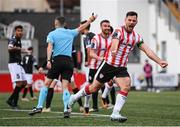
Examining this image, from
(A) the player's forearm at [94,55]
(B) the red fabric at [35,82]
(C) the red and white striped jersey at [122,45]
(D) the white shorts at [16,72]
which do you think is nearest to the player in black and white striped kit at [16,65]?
(D) the white shorts at [16,72]

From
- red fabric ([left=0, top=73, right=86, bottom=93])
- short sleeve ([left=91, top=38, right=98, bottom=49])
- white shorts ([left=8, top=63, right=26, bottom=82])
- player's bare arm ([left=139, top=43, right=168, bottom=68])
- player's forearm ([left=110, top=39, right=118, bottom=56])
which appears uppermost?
short sleeve ([left=91, top=38, right=98, bottom=49])

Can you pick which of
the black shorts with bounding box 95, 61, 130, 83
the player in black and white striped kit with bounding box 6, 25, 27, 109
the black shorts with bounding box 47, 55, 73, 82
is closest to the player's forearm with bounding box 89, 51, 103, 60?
the black shorts with bounding box 47, 55, 73, 82

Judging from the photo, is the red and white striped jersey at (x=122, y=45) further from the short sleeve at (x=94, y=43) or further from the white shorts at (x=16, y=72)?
the white shorts at (x=16, y=72)

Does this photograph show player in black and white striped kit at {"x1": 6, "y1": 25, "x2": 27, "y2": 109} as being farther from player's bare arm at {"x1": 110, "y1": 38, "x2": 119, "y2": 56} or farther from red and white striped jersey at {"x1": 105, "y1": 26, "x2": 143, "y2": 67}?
player's bare arm at {"x1": 110, "y1": 38, "x2": 119, "y2": 56}

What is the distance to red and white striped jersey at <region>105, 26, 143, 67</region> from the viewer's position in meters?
14.0

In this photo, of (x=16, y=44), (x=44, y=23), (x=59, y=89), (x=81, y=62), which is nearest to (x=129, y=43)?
(x=16, y=44)

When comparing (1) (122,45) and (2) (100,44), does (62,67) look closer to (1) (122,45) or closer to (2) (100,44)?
(1) (122,45)

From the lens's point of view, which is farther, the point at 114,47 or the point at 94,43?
the point at 94,43

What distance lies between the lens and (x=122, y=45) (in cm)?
1407

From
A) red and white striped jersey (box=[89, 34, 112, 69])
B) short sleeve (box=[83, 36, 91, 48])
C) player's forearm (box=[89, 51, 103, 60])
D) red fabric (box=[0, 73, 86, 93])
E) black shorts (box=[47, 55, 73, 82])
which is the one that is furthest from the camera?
red fabric (box=[0, 73, 86, 93])

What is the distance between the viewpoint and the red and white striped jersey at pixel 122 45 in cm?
1399

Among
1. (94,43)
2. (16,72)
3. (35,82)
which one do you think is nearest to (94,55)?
(94,43)

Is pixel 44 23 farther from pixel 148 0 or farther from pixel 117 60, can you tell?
pixel 117 60

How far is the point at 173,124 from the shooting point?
43.9 ft
